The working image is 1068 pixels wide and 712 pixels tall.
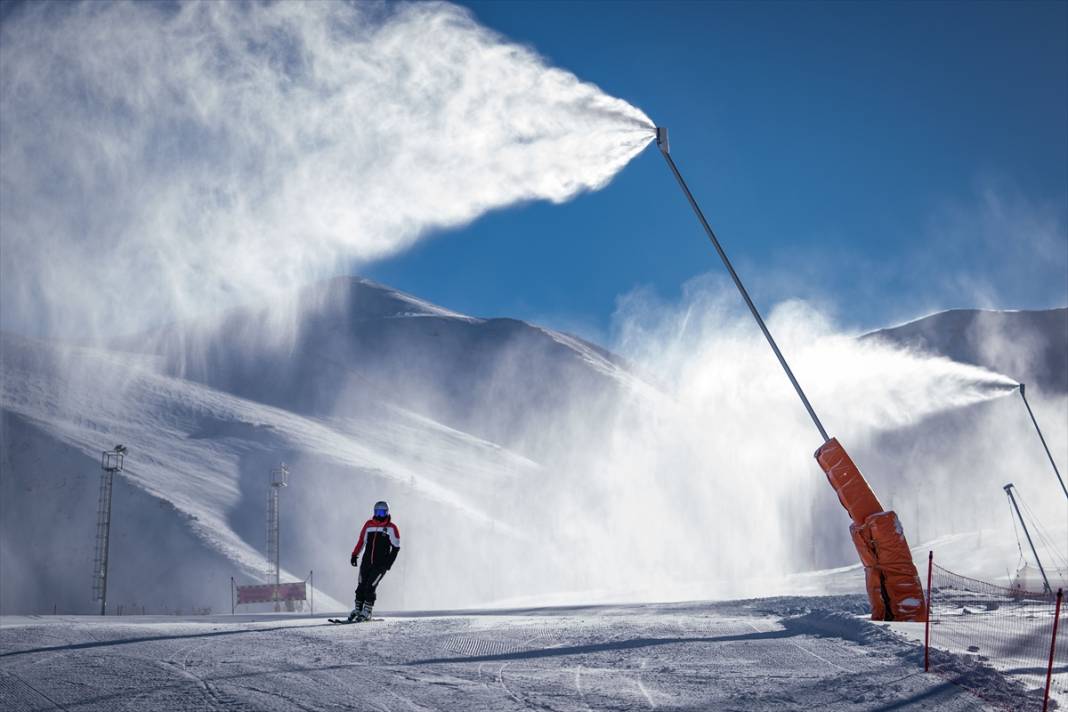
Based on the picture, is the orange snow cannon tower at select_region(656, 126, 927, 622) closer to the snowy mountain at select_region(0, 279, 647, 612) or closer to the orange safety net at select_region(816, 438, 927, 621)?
the orange safety net at select_region(816, 438, 927, 621)

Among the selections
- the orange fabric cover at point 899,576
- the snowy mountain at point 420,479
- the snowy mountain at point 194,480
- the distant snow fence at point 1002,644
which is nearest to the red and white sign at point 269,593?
the snowy mountain at point 420,479

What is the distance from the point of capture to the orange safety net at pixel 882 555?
13.8m

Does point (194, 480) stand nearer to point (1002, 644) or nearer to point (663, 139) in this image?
point (663, 139)

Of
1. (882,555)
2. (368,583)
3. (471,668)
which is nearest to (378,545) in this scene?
(368,583)

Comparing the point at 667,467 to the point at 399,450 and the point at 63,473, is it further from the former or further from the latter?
the point at 63,473

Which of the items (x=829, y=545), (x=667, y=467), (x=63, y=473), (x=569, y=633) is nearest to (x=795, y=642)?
(x=569, y=633)

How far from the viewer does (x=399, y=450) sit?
129625 mm

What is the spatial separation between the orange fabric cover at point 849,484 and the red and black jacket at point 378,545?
7.29m

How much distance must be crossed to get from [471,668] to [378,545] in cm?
621

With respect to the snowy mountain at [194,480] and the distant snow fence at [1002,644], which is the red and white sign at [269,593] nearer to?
the snowy mountain at [194,480]

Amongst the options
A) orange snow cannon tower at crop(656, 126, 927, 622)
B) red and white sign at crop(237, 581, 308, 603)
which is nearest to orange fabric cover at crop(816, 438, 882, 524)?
orange snow cannon tower at crop(656, 126, 927, 622)

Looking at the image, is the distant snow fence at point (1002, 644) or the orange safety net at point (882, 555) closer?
the distant snow fence at point (1002, 644)

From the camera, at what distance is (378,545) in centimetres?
1463

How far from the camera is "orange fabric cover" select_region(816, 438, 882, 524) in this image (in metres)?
14.9
